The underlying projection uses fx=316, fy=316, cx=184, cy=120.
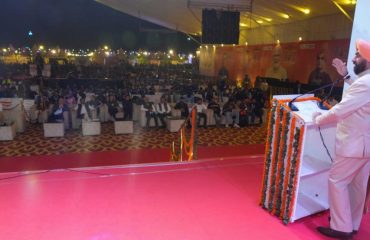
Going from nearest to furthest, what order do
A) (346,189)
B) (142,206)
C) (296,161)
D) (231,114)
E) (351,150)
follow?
(351,150) < (346,189) < (296,161) < (142,206) < (231,114)

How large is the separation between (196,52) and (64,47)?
1215cm

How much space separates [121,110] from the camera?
34.2 feet

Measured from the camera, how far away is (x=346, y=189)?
244cm

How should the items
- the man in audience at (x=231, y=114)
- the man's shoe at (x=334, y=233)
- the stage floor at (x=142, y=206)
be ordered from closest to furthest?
the man's shoe at (x=334, y=233)
the stage floor at (x=142, y=206)
the man in audience at (x=231, y=114)

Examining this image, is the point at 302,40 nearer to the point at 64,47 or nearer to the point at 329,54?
the point at 329,54

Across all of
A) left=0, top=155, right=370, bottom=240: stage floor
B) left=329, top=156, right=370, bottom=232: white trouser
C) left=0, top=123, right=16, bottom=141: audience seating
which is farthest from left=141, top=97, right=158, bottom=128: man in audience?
left=329, top=156, right=370, bottom=232: white trouser

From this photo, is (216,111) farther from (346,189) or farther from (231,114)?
(346,189)

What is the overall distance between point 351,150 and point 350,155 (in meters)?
0.04

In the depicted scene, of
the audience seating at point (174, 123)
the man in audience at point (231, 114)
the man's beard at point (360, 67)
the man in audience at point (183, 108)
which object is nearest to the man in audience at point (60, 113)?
the audience seating at point (174, 123)

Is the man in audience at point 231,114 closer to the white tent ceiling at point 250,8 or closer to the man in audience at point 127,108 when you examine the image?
the man in audience at point 127,108

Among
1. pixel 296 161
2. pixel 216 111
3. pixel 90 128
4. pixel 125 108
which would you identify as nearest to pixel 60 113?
pixel 90 128

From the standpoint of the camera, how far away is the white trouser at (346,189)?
2.38 meters

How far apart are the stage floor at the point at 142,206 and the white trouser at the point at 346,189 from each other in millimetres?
257

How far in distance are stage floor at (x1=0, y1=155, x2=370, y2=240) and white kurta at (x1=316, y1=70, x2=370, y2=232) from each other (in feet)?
0.97
